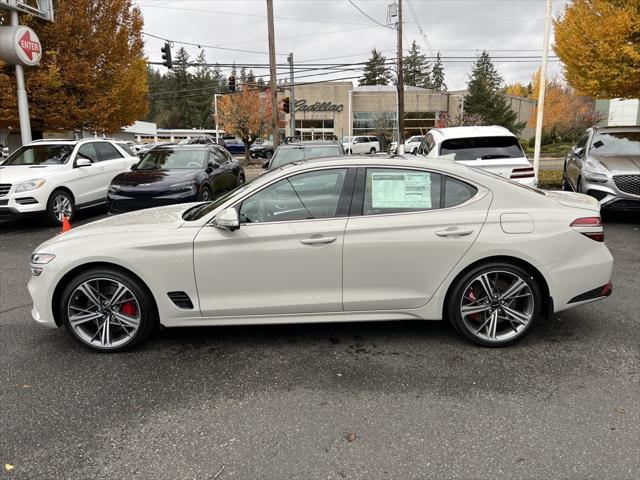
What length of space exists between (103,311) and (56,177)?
692cm

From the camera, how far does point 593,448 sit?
2736 millimetres

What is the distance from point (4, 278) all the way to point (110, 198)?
3.27 m

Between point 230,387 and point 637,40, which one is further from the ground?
point 637,40

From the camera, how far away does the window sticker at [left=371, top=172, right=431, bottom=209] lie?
394 centimetres

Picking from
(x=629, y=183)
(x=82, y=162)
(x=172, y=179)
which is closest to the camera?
(x=629, y=183)

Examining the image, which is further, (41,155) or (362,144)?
(362,144)

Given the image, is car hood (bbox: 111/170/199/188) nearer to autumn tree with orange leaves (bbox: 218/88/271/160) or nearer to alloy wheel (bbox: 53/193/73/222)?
alloy wheel (bbox: 53/193/73/222)

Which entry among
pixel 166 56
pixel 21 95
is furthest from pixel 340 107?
pixel 21 95

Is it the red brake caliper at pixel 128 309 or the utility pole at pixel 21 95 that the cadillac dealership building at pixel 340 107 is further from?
the red brake caliper at pixel 128 309

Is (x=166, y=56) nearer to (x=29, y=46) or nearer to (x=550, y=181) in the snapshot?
(x=29, y=46)

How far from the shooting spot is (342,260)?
12.4 ft

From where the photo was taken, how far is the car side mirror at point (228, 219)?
370 centimetres

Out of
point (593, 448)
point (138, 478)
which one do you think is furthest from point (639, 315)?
point (138, 478)

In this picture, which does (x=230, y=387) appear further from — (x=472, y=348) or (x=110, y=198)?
(x=110, y=198)
